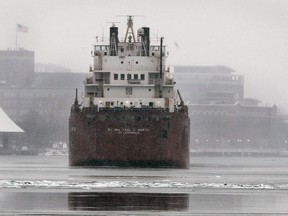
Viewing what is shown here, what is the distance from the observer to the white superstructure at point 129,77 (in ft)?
411

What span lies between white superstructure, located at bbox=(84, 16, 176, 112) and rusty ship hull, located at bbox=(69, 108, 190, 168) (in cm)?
144

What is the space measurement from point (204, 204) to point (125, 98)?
57.7 meters

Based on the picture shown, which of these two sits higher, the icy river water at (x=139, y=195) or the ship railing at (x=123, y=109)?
the ship railing at (x=123, y=109)

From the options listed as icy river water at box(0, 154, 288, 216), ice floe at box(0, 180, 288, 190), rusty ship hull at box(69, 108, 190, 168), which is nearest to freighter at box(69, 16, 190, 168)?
rusty ship hull at box(69, 108, 190, 168)

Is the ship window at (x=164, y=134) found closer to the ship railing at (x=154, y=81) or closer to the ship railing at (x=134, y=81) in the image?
the ship railing at (x=154, y=81)

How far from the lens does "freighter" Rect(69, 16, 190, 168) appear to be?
4850 inches

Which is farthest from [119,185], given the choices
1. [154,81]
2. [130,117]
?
[154,81]

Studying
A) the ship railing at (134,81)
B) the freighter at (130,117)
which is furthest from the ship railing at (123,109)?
the ship railing at (134,81)

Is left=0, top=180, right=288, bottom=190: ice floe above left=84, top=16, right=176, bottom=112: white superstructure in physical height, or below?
below

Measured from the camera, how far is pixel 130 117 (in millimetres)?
122812

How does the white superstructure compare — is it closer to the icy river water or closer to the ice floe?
the icy river water

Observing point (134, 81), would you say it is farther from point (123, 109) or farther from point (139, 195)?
point (139, 195)

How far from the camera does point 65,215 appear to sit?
6175 centimetres

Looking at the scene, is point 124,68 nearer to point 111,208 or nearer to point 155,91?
point 155,91
